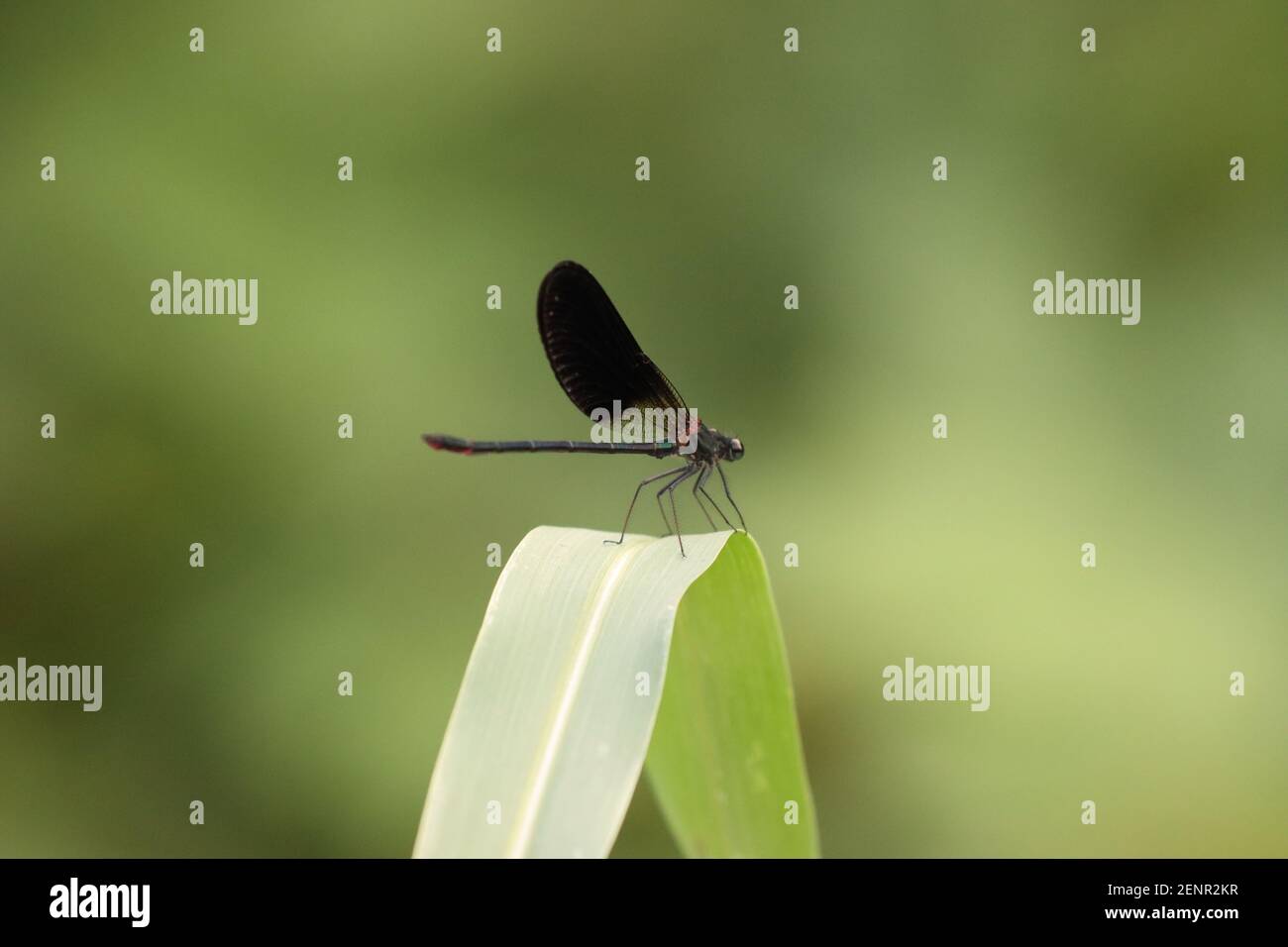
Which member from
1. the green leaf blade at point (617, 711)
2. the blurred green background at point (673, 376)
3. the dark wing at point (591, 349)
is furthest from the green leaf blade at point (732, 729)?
the blurred green background at point (673, 376)

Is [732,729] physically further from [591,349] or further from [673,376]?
[673,376]

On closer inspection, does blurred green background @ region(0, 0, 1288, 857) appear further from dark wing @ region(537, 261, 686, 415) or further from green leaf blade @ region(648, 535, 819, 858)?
green leaf blade @ region(648, 535, 819, 858)

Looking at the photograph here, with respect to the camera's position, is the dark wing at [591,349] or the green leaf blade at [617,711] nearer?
the green leaf blade at [617,711]

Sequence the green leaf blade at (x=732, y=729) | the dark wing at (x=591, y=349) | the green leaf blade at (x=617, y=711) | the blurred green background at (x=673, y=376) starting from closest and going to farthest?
the green leaf blade at (x=617, y=711) < the green leaf blade at (x=732, y=729) < the dark wing at (x=591, y=349) < the blurred green background at (x=673, y=376)

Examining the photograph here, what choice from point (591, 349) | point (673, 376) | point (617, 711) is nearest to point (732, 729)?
point (617, 711)

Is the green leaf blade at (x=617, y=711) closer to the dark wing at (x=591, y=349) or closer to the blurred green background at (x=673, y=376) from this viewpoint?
the dark wing at (x=591, y=349)

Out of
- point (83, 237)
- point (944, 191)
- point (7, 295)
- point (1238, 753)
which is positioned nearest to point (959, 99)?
point (944, 191)
